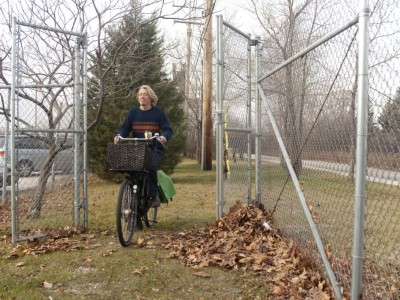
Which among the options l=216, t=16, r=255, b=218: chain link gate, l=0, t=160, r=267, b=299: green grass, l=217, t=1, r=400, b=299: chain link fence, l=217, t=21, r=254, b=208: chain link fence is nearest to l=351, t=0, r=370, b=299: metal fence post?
l=217, t=1, r=400, b=299: chain link fence

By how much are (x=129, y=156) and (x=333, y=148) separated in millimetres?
2366

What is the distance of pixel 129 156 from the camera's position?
457 centimetres

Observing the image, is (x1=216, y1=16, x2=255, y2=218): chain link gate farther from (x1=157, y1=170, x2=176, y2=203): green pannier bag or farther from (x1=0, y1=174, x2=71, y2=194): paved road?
(x1=0, y1=174, x2=71, y2=194): paved road

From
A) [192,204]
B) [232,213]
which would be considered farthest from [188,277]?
[192,204]

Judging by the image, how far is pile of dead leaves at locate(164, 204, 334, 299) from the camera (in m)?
3.32

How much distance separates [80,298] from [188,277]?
1003mm

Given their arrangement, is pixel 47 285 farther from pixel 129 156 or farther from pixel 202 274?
pixel 129 156

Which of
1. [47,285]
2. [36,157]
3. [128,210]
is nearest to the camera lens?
[47,285]

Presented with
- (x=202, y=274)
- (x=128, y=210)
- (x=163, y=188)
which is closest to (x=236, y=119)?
(x=163, y=188)

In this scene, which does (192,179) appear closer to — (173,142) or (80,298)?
(173,142)

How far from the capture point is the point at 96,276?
3.76 m

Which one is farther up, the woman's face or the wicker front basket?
the woman's face

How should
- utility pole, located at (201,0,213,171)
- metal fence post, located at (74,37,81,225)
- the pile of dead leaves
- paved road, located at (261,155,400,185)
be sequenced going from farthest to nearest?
utility pole, located at (201,0,213,171), metal fence post, located at (74,37,81,225), the pile of dead leaves, paved road, located at (261,155,400,185)

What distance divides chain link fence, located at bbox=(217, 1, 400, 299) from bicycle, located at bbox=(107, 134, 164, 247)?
1550mm
